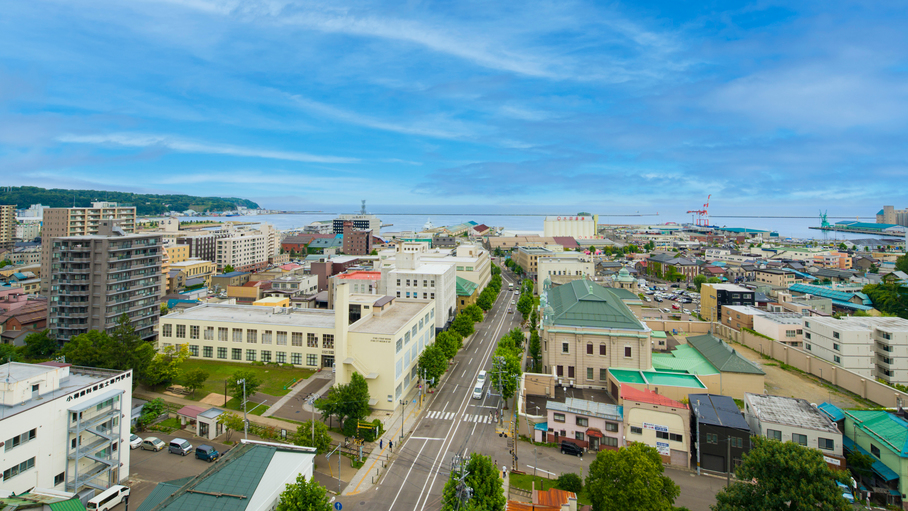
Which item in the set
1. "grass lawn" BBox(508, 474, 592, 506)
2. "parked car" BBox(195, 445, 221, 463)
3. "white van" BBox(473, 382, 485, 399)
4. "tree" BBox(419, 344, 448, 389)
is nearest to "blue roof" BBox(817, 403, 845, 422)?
"grass lawn" BBox(508, 474, 592, 506)

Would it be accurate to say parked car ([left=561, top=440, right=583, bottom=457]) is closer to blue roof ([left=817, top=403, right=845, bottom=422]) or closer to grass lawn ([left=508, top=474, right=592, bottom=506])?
grass lawn ([left=508, top=474, right=592, bottom=506])

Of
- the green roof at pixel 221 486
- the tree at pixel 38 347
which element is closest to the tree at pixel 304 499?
the green roof at pixel 221 486

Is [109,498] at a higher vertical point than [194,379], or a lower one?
lower

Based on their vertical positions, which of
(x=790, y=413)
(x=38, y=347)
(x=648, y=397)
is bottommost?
(x=38, y=347)

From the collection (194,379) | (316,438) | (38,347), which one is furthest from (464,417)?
(38,347)

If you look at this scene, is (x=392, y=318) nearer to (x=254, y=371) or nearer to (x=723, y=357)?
(x=254, y=371)

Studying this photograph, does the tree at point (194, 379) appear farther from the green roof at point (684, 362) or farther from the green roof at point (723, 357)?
the green roof at point (723, 357)

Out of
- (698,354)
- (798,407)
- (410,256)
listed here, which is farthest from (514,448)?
(410,256)
